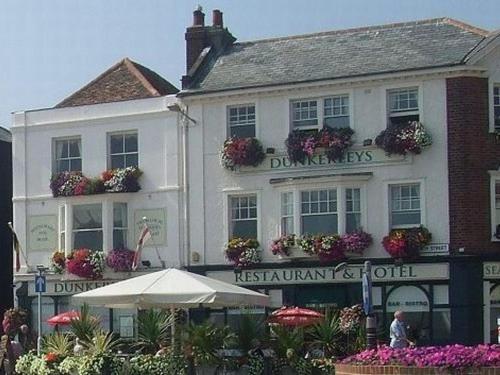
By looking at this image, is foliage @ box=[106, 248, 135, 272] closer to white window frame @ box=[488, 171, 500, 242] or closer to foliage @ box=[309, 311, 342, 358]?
foliage @ box=[309, 311, 342, 358]

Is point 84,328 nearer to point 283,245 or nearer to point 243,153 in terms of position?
point 283,245

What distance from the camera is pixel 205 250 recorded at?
3562cm

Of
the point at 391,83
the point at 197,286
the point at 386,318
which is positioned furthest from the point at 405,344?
the point at 391,83

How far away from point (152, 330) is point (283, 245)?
11.5 m

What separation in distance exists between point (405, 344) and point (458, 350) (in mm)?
5913

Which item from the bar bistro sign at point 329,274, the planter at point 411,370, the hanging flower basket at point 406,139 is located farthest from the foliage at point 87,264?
the planter at point 411,370

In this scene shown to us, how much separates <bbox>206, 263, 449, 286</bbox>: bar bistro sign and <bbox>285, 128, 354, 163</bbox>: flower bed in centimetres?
316

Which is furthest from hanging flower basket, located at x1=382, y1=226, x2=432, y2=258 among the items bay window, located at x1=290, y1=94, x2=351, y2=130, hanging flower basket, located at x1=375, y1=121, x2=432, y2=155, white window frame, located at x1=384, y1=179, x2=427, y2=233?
bay window, located at x1=290, y1=94, x2=351, y2=130

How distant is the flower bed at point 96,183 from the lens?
3625 centimetres

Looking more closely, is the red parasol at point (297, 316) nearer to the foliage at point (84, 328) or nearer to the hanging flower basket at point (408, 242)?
the hanging flower basket at point (408, 242)

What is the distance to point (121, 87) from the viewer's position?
38469 mm

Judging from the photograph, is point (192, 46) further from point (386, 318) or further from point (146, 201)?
point (386, 318)

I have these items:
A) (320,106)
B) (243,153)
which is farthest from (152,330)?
(320,106)

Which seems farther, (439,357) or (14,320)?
(14,320)
